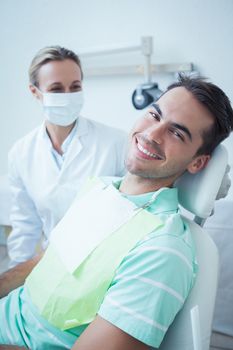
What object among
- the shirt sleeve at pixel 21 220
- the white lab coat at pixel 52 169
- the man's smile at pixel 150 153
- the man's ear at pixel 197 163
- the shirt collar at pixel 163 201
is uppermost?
the man's smile at pixel 150 153

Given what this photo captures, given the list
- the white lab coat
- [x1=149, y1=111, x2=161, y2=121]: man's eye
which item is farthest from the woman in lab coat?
[x1=149, y1=111, x2=161, y2=121]: man's eye

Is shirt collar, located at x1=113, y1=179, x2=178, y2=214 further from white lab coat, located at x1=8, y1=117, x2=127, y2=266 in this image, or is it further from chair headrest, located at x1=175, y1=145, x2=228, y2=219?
white lab coat, located at x1=8, y1=117, x2=127, y2=266

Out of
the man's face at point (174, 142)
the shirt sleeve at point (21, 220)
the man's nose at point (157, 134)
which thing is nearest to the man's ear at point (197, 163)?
the man's face at point (174, 142)

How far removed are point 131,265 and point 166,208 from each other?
8.6 inches

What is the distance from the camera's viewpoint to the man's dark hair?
973 mm

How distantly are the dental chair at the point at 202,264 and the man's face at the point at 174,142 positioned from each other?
6 centimetres

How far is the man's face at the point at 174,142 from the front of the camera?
0.97m

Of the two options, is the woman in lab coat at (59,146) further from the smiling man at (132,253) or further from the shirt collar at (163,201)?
the shirt collar at (163,201)

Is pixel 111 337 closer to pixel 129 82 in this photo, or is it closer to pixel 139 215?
pixel 139 215

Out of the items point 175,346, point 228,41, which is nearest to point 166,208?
point 175,346

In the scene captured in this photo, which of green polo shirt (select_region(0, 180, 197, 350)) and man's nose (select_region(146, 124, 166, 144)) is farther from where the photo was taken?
man's nose (select_region(146, 124, 166, 144))

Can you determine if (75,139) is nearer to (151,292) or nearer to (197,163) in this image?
(197,163)

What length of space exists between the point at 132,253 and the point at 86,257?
16 centimetres

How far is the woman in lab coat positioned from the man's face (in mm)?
457
